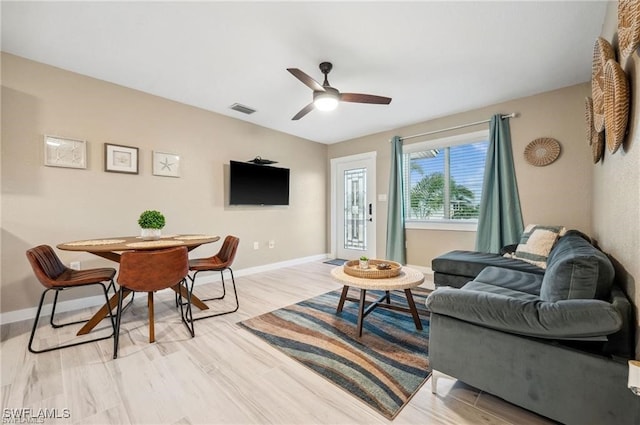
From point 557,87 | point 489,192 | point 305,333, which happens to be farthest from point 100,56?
point 557,87

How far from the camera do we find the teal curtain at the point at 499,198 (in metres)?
3.41

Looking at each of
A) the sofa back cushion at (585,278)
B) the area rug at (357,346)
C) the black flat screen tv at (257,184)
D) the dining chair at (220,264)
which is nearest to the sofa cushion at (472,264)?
the area rug at (357,346)

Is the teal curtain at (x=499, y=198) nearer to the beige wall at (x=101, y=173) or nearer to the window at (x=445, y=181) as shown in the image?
the window at (x=445, y=181)

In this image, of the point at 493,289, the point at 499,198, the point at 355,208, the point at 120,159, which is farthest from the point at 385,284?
the point at 355,208

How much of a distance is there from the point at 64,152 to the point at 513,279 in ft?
14.7

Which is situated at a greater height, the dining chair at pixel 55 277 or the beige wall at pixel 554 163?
the beige wall at pixel 554 163

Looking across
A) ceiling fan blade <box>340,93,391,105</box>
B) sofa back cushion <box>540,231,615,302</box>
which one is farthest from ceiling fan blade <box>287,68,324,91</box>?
sofa back cushion <box>540,231,615,302</box>

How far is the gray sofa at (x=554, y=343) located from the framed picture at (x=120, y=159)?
11.3 ft

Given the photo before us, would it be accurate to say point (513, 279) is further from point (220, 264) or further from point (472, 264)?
point (220, 264)

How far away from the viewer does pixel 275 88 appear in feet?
10.2

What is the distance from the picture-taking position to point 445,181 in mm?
4141

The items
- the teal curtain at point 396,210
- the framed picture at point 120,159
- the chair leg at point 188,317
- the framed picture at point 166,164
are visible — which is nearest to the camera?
the chair leg at point 188,317

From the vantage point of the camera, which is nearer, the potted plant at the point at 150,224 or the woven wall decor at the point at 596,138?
the woven wall decor at the point at 596,138

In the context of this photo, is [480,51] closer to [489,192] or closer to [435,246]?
[489,192]
